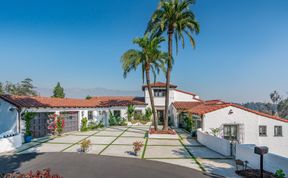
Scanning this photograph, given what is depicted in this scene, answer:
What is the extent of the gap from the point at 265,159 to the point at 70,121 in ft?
67.3

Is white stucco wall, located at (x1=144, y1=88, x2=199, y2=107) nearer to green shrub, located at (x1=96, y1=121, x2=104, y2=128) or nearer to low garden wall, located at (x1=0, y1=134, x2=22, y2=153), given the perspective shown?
green shrub, located at (x1=96, y1=121, x2=104, y2=128)

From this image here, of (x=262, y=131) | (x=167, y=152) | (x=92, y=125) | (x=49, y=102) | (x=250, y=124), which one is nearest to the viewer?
(x=167, y=152)

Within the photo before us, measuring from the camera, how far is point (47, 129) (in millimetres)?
19531

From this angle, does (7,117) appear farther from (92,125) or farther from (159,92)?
(159,92)

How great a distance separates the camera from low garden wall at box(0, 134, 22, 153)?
13.2 meters

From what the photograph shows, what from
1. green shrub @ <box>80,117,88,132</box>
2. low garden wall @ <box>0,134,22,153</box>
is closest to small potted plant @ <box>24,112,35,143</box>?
low garden wall @ <box>0,134,22,153</box>

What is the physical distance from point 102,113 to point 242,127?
19139 millimetres

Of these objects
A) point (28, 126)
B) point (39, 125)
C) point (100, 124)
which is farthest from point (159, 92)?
point (28, 126)

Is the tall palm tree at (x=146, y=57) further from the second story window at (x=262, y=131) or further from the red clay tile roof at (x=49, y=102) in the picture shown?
the second story window at (x=262, y=131)

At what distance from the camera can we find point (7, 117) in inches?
661

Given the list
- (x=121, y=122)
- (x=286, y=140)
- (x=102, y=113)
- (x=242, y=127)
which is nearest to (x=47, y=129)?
(x=102, y=113)

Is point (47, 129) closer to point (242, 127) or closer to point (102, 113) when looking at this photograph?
point (102, 113)

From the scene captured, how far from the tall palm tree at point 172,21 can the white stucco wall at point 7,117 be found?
15.2 metres

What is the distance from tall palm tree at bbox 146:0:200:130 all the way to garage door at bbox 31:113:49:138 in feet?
44.1
